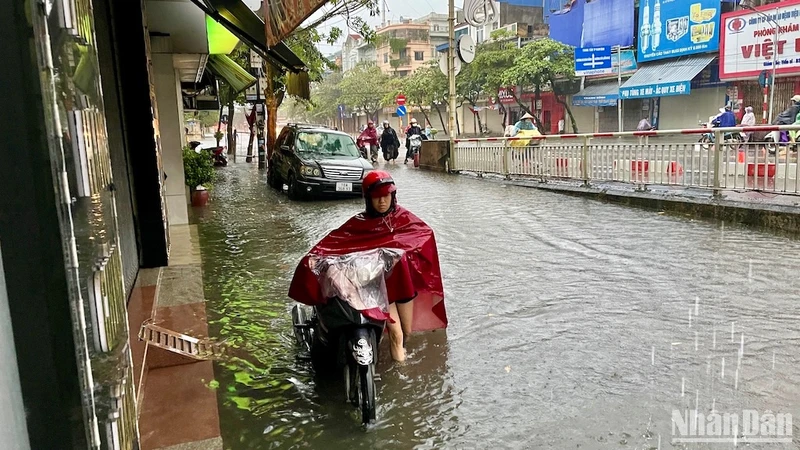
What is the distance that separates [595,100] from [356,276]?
33733 mm

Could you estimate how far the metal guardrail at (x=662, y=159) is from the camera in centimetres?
837

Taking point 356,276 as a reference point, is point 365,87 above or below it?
above

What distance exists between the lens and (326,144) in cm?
1458

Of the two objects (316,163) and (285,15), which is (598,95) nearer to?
(316,163)

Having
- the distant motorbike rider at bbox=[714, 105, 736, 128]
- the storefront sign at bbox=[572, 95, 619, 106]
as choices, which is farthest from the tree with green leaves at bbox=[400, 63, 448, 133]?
the distant motorbike rider at bbox=[714, 105, 736, 128]

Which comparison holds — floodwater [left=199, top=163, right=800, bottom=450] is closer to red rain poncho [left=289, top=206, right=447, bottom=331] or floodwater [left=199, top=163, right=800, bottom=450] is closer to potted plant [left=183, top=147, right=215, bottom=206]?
red rain poncho [left=289, top=206, right=447, bottom=331]

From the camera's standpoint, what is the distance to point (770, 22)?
74.8ft

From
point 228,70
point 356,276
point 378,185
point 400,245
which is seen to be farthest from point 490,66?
point 356,276

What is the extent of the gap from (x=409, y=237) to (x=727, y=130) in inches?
264

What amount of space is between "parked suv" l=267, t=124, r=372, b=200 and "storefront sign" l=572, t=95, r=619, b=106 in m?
22.9

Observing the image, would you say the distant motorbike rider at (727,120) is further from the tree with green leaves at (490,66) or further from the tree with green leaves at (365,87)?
the tree with green leaves at (365,87)

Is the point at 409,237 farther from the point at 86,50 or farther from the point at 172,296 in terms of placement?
the point at 86,50

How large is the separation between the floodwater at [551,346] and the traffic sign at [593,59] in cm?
2406

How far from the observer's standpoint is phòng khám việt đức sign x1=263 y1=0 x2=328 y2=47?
4.77 m
